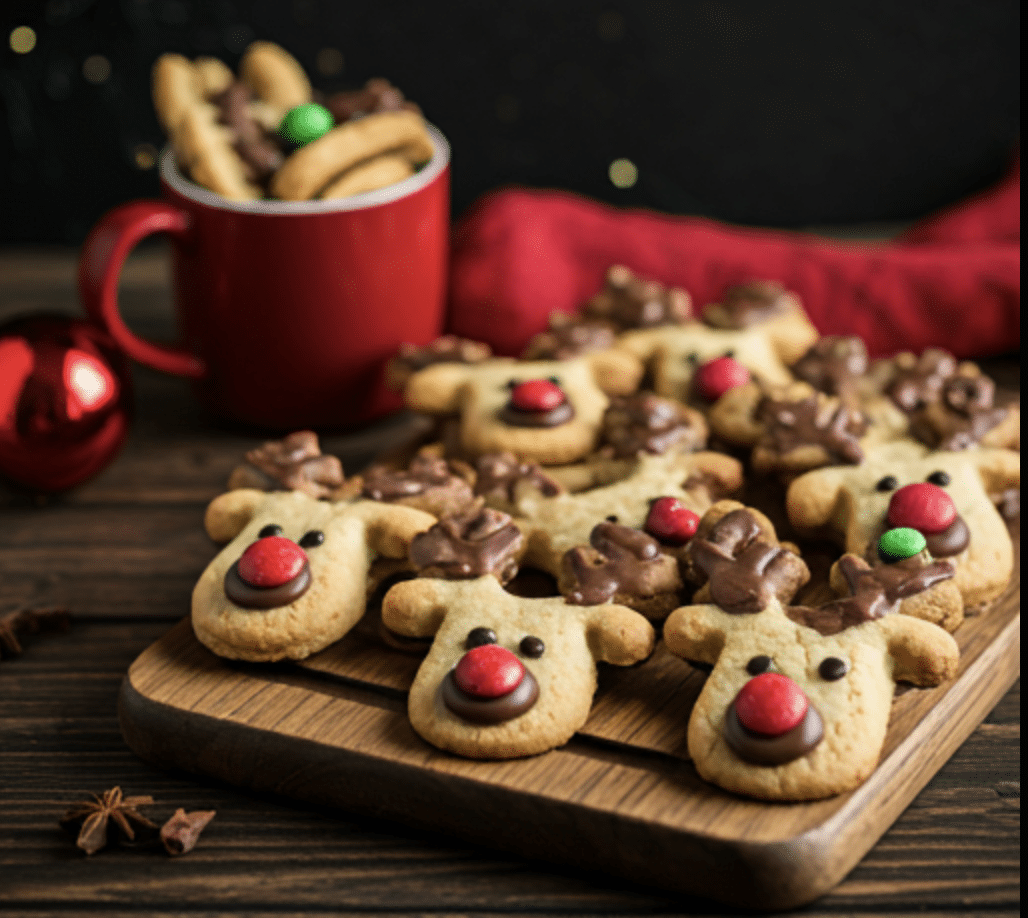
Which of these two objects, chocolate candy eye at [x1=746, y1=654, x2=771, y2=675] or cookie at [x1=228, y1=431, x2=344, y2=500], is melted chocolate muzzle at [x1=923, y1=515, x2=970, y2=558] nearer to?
chocolate candy eye at [x1=746, y1=654, x2=771, y2=675]

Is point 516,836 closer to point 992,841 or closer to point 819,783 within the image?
point 819,783

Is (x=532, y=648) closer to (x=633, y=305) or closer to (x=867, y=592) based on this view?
(x=867, y=592)

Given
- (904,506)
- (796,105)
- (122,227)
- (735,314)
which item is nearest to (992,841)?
(904,506)

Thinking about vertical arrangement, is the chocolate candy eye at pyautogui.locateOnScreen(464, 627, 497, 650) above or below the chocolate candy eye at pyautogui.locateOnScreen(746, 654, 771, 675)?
below

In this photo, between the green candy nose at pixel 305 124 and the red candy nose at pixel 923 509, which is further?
the green candy nose at pixel 305 124

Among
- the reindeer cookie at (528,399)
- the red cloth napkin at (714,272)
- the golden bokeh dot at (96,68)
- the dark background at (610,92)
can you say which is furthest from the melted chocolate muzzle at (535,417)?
the golden bokeh dot at (96,68)

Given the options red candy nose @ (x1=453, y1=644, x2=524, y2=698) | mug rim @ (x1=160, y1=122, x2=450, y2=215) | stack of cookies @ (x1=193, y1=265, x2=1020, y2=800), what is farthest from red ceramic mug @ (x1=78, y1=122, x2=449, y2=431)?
red candy nose @ (x1=453, y1=644, x2=524, y2=698)

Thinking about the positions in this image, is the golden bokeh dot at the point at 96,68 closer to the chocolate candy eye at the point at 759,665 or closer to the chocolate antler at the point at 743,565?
the chocolate antler at the point at 743,565
